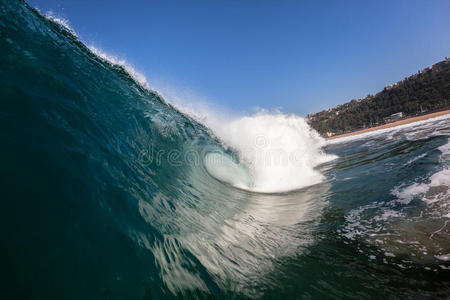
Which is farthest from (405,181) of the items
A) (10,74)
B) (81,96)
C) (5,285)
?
(10,74)

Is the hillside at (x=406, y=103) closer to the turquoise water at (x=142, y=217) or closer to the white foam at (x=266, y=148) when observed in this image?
the white foam at (x=266, y=148)

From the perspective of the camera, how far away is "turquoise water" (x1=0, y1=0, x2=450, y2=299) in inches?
68.0

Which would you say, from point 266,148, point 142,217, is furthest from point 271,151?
point 142,217

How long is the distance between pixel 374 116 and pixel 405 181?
93944mm

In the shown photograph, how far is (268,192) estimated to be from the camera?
306 inches

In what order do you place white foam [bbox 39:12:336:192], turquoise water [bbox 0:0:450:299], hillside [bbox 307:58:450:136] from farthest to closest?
1. hillside [bbox 307:58:450:136]
2. white foam [bbox 39:12:336:192]
3. turquoise water [bbox 0:0:450:299]

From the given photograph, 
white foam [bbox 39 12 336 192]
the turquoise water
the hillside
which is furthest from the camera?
the hillside

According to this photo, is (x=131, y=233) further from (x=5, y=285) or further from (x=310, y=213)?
(x=310, y=213)

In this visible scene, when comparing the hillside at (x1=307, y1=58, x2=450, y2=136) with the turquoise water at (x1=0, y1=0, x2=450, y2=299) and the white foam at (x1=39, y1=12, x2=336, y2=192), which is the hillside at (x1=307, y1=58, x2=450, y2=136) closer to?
the white foam at (x1=39, y1=12, x2=336, y2=192)

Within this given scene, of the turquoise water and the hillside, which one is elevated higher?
the hillside

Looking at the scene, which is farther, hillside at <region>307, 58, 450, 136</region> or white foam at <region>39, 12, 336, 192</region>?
hillside at <region>307, 58, 450, 136</region>

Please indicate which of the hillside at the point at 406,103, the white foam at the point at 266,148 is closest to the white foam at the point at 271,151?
the white foam at the point at 266,148

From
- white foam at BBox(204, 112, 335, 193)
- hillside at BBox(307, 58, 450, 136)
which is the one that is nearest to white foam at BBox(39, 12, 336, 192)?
white foam at BBox(204, 112, 335, 193)

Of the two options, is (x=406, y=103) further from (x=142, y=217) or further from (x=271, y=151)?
(x=142, y=217)
